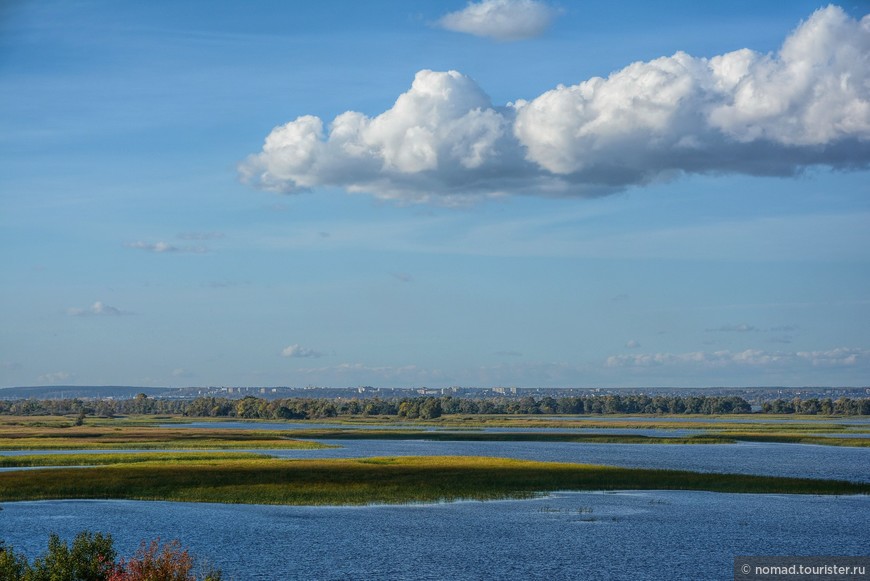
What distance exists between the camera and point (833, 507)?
2517 inches

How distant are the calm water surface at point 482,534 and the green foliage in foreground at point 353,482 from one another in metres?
3.01

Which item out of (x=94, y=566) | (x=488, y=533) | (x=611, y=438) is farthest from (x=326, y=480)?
(x=611, y=438)

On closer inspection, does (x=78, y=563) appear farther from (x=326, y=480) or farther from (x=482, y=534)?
(x=326, y=480)

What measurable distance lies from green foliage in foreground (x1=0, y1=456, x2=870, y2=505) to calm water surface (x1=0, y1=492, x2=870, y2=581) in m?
3.01

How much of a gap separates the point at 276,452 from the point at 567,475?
46055 mm

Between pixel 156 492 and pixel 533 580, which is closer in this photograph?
pixel 533 580

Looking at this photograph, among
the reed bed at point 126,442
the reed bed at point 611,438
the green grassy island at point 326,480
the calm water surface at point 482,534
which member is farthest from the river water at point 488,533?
the reed bed at point 611,438

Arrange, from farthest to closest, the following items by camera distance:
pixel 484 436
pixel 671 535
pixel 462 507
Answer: pixel 484 436
pixel 462 507
pixel 671 535

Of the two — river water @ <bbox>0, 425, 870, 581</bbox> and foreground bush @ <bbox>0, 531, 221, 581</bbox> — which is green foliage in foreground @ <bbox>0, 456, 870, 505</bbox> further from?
foreground bush @ <bbox>0, 531, 221, 581</bbox>

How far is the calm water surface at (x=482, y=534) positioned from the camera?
44156mm

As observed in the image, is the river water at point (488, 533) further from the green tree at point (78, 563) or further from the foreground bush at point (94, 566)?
the foreground bush at point (94, 566)

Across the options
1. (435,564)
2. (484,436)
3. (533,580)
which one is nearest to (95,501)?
(435,564)

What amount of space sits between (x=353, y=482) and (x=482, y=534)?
22.3 metres

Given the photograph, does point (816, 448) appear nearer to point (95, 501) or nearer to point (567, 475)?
→ point (567, 475)
